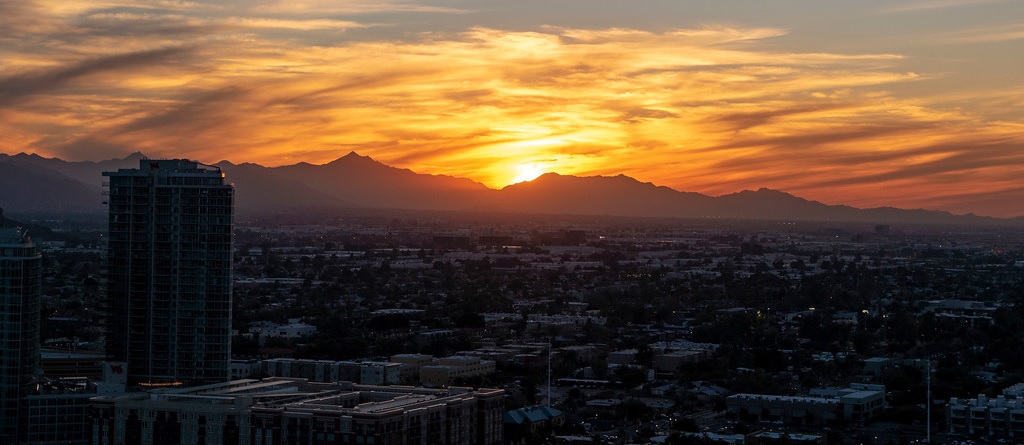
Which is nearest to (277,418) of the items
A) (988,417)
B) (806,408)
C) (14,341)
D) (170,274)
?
(14,341)

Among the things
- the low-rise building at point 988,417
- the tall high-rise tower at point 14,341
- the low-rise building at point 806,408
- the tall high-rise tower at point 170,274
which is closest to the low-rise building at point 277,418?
the tall high-rise tower at point 14,341

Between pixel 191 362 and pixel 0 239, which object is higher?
pixel 0 239

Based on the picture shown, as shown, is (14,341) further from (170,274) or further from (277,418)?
(277,418)

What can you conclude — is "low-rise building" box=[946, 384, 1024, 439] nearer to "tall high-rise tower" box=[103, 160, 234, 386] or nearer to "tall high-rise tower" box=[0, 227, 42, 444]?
"tall high-rise tower" box=[103, 160, 234, 386]

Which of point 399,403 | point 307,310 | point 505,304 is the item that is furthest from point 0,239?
point 505,304

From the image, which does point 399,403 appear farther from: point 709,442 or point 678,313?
point 678,313
